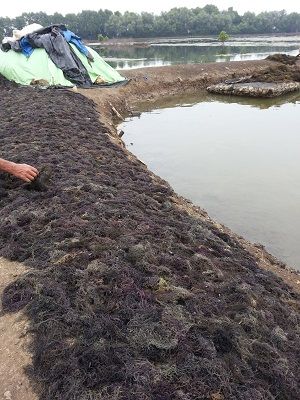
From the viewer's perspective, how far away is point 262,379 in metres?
2.77

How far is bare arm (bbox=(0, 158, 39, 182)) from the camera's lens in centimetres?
468

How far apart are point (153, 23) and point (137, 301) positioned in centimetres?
8669

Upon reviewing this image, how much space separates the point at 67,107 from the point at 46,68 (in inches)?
191

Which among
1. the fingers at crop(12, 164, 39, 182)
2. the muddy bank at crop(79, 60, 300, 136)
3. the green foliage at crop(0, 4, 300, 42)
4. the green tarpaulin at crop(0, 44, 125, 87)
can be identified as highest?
the fingers at crop(12, 164, 39, 182)

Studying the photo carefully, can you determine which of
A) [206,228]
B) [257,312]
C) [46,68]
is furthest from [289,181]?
[46,68]

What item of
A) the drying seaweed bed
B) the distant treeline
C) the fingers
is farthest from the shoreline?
the distant treeline

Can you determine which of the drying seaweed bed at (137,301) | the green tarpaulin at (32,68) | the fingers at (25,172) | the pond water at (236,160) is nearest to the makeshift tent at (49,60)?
the green tarpaulin at (32,68)

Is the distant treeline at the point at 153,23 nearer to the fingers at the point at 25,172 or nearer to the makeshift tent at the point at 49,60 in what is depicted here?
the makeshift tent at the point at 49,60

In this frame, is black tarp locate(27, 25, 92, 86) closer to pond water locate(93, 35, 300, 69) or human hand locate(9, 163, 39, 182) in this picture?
human hand locate(9, 163, 39, 182)

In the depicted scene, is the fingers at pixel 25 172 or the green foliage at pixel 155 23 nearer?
the fingers at pixel 25 172

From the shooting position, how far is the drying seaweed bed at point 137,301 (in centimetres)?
252

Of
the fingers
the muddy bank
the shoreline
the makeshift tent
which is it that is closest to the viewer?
the fingers

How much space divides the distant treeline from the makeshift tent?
6809 cm

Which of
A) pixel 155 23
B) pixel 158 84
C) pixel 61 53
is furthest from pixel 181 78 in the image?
pixel 155 23
